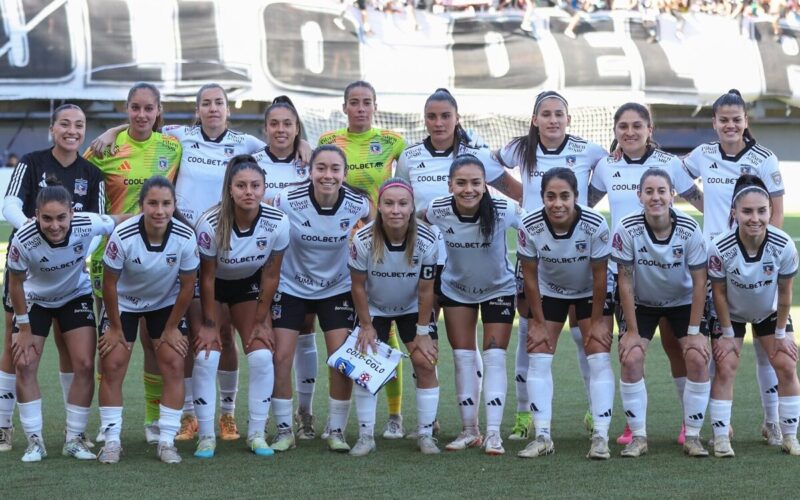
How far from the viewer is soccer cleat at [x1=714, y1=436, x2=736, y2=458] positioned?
Result: 17.8 feet

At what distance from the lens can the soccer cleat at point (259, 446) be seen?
5.59 metres

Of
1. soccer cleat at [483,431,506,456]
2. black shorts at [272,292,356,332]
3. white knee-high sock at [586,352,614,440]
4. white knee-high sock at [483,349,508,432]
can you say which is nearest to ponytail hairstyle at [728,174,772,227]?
white knee-high sock at [586,352,614,440]

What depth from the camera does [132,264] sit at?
5438 millimetres

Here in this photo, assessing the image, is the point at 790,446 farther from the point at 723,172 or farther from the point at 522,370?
the point at 723,172

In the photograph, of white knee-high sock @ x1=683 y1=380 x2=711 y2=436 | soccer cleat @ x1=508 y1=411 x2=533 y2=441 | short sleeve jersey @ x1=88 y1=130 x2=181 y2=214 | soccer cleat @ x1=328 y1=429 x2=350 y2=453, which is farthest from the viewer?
short sleeve jersey @ x1=88 y1=130 x2=181 y2=214

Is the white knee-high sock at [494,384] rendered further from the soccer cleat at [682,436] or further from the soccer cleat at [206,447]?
the soccer cleat at [206,447]

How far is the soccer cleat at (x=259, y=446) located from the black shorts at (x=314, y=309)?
564 millimetres

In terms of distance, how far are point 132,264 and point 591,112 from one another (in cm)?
1894

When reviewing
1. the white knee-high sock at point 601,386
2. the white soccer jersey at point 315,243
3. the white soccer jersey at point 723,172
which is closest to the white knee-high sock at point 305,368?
the white soccer jersey at point 315,243

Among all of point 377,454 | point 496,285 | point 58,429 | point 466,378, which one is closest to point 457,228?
point 496,285

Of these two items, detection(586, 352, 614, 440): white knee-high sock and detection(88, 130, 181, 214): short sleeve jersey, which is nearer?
detection(586, 352, 614, 440): white knee-high sock

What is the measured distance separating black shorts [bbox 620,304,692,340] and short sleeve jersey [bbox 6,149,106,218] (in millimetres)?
2808

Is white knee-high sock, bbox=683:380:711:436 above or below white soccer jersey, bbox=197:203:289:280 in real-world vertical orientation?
below

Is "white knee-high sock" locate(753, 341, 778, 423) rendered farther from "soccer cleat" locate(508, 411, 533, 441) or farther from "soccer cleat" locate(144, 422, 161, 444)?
"soccer cleat" locate(144, 422, 161, 444)
